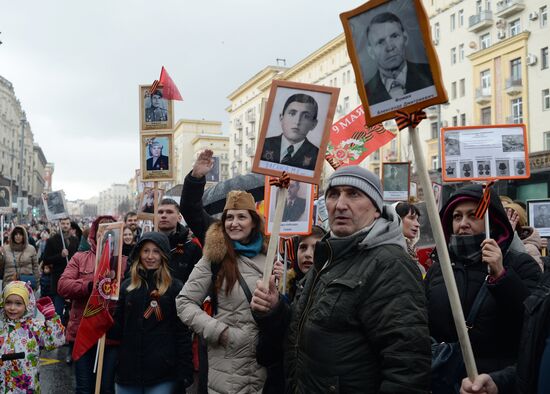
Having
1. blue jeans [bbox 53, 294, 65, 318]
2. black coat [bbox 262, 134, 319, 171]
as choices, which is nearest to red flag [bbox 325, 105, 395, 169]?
black coat [bbox 262, 134, 319, 171]

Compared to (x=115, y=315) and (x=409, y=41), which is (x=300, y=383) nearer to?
(x=409, y=41)

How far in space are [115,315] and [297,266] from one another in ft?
5.23

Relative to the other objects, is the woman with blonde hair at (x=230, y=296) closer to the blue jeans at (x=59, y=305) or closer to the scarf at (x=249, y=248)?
the scarf at (x=249, y=248)

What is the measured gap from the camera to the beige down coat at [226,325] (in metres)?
3.81

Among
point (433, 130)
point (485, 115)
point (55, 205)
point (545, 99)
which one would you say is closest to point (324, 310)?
point (55, 205)

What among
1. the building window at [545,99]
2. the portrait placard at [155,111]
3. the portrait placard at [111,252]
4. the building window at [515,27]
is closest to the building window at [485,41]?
the building window at [515,27]

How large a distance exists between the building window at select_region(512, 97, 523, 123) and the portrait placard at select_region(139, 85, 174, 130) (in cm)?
3407

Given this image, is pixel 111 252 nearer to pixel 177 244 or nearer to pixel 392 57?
pixel 177 244

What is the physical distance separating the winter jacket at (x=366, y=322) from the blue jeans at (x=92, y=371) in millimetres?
3065

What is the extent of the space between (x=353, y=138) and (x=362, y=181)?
4.72 m

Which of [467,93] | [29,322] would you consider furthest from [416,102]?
[467,93]

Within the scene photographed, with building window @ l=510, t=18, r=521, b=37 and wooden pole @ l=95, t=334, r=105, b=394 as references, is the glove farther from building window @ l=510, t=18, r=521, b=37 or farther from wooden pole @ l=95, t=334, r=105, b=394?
building window @ l=510, t=18, r=521, b=37

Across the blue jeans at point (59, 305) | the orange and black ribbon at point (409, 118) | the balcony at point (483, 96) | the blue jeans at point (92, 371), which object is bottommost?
the blue jeans at point (59, 305)

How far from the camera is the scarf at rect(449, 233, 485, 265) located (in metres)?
3.28
